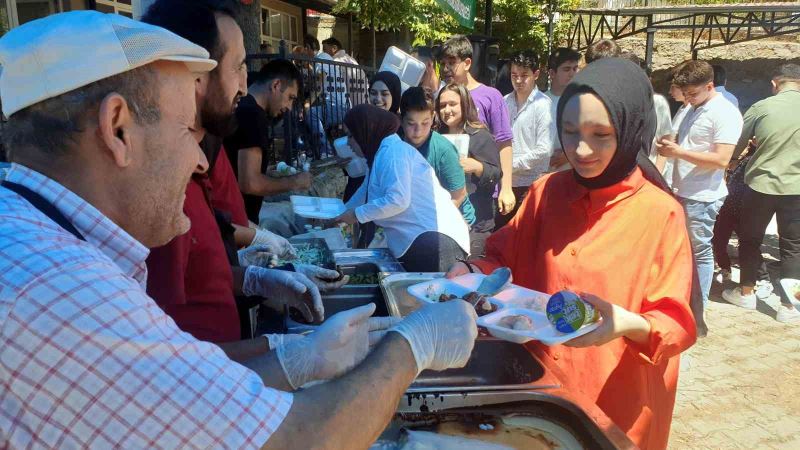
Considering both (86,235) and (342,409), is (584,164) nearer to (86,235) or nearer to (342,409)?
(342,409)

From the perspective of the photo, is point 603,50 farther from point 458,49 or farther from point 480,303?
point 480,303

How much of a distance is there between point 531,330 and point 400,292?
68 centimetres

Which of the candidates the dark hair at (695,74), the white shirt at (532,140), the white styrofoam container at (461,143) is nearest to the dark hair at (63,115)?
the white styrofoam container at (461,143)

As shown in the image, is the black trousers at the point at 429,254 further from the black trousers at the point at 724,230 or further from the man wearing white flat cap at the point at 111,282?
the black trousers at the point at 724,230

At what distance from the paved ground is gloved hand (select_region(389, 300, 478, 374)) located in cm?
233

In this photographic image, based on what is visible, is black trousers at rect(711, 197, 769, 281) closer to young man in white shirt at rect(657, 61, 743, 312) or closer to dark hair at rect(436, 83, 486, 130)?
young man in white shirt at rect(657, 61, 743, 312)

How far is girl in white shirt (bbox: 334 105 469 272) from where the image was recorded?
3236mm

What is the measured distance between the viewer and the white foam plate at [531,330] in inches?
56.6

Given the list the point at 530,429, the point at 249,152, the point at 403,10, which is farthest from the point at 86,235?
the point at 403,10

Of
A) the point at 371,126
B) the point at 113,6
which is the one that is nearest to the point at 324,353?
the point at 371,126

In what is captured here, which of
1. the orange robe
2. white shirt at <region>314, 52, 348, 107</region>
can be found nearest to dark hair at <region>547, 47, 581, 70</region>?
white shirt at <region>314, 52, 348, 107</region>

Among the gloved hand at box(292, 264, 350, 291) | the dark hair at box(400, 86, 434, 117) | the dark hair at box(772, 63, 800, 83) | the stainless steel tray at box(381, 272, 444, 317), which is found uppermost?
the dark hair at box(772, 63, 800, 83)

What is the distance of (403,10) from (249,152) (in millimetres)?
7563

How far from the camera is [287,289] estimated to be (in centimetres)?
197
